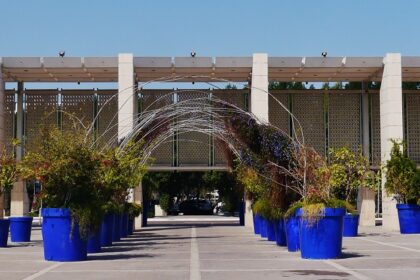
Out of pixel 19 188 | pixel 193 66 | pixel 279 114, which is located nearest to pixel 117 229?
pixel 193 66

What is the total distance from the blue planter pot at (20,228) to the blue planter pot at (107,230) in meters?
Answer: 3.29

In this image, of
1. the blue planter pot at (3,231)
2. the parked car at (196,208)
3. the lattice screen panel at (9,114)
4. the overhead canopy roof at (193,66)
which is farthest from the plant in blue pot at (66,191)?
the parked car at (196,208)

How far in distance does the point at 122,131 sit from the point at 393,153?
35.9ft

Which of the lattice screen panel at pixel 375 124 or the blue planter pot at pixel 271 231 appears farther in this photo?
the lattice screen panel at pixel 375 124

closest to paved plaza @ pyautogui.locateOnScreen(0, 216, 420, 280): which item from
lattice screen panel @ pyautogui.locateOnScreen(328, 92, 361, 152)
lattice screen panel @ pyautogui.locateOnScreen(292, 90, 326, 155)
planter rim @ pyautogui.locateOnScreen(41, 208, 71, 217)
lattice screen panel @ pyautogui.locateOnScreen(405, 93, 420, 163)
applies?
planter rim @ pyautogui.locateOnScreen(41, 208, 71, 217)

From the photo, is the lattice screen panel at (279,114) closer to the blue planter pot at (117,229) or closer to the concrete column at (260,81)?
the concrete column at (260,81)

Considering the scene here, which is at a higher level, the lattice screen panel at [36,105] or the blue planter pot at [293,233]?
the lattice screen panel at [36,105]

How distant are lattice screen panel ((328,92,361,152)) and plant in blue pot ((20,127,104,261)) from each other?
803 inches

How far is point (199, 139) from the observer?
34.6m

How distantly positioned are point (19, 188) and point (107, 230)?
14.8m

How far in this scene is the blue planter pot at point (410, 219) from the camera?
25.5 m

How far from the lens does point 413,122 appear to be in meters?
34.3

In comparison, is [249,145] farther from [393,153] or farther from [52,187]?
[393,153]

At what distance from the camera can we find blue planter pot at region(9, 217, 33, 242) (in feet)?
71.9
